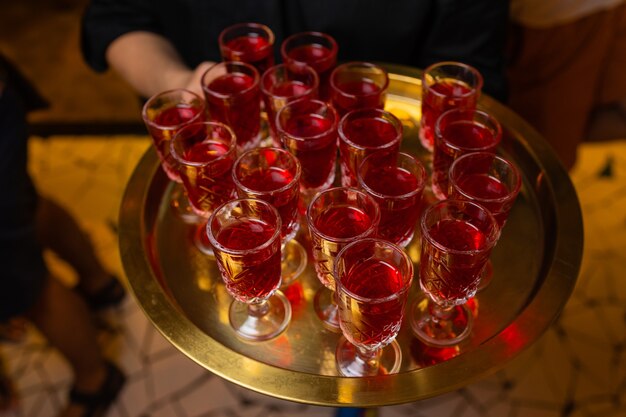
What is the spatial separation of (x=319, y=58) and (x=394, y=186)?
14.3 inches

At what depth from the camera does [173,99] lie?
1.08 meters

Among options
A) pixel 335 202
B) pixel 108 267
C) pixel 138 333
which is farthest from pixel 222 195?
pixel 108 267

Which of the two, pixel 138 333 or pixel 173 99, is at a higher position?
pixel 173 99

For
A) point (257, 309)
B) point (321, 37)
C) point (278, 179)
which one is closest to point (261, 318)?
point (257, 309)

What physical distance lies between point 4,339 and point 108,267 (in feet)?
1.22

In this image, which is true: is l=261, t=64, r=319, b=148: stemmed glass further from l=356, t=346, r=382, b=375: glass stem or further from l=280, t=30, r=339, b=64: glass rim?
l=356, t=346, r=382, b=375: glass stem

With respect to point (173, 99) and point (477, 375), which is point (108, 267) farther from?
point (477, 375)

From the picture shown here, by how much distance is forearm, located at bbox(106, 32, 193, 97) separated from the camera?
1.24m

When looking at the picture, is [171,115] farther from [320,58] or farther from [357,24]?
[357,24]

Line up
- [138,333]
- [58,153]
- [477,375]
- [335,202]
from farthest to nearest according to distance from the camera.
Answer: [58,153] → [138,333] → [335,202] → [477,375]

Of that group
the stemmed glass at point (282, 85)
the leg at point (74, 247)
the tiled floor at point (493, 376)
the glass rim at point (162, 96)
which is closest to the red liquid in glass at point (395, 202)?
the stemmed glass at point (282, 85)

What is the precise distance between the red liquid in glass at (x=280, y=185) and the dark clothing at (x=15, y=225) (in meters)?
0.71

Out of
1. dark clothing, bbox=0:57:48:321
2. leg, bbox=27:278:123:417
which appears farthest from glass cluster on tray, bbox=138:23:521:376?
leg, bbox=27:278:123:417

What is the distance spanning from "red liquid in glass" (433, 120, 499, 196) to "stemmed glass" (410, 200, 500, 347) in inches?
4.8
